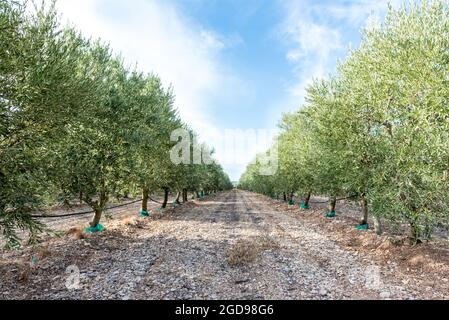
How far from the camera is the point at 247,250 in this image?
1513cm

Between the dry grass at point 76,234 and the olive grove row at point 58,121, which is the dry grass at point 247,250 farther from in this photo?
the dry grass at point 76,234

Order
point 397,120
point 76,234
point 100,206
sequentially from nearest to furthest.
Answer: point 397,120 < point 76,234 < point 100,206

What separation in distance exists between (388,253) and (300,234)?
6.86 m

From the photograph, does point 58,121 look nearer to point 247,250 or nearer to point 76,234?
point 76,234

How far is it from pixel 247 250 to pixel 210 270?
3499mm

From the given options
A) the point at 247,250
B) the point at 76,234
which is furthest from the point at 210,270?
the point at 76,234

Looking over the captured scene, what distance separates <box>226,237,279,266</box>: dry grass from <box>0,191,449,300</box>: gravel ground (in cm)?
5

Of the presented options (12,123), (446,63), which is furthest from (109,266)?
(446,63)

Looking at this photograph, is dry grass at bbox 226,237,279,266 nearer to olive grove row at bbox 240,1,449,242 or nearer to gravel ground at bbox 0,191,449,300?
gravel ground at bbox 0,191,449,300

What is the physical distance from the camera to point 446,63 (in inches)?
465

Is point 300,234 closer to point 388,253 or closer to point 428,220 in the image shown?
point 388,253

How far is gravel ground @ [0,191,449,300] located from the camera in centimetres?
984

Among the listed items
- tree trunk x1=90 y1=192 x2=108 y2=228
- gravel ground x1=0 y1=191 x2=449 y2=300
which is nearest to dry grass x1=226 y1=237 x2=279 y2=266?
gravel ground x1=0 y1=191 x2=449 y2=300

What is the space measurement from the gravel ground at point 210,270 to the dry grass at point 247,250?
0.05 m
